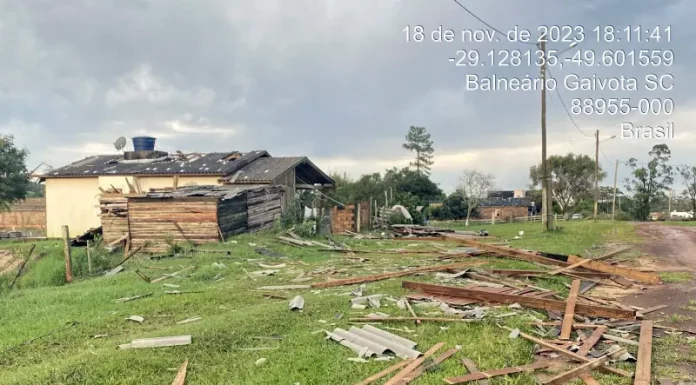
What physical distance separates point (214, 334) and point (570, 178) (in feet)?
180

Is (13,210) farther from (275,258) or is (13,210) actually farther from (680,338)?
(680,338)

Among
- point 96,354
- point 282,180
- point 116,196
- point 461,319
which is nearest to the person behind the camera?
point 96,354

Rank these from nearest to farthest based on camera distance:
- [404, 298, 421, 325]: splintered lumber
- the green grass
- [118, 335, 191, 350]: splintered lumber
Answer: [118, 335, 191, 350]: splintered lumber → [404, 298, 421, 325]: splintered lumber → the green grass

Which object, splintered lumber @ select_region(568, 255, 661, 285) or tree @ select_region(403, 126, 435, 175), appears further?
tree @ select_region(403, 126, 435, 175)

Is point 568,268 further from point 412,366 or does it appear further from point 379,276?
point 412,366

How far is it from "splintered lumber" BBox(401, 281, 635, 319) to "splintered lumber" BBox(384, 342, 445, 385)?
89.9 inches

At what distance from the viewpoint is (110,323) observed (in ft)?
22.7

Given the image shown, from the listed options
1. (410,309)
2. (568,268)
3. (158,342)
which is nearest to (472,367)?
(410,309)

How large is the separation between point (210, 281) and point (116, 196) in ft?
36.0

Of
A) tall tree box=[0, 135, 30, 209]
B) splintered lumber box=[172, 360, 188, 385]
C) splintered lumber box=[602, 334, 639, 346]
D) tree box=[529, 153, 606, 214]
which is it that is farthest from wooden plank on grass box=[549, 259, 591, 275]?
tree box=[529, 153, 606, 214]

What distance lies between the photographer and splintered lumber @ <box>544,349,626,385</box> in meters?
4.20

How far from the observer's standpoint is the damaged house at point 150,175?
78.4ft

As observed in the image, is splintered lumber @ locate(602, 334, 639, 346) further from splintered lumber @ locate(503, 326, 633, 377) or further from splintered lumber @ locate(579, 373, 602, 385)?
splintered lumber @ locate(579, 373, 602, 385)

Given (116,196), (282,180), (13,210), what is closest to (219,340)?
(116,196)
